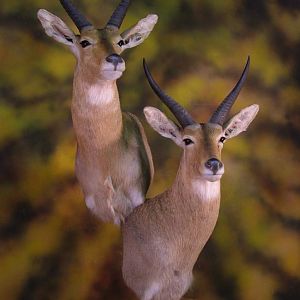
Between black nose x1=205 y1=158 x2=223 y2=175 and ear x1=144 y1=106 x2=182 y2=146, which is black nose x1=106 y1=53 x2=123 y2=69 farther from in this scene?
black nose x1=205 y1=158 x2=223 y2=175

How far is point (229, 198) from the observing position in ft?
6.63

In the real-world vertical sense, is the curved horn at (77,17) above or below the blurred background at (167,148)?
above

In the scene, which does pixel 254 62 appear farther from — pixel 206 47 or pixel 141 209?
pixel 141 209

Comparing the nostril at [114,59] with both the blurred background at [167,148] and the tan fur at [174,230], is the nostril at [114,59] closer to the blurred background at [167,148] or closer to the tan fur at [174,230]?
the tan fur at [174,230]

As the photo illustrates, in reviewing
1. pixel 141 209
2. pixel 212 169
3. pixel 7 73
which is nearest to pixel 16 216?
pixel 7 73

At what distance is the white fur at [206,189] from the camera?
134cm

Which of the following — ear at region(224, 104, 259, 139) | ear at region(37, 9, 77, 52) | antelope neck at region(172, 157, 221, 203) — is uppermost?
ear at region(37, 9, 77, 52)

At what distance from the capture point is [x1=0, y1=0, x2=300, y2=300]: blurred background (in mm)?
1899

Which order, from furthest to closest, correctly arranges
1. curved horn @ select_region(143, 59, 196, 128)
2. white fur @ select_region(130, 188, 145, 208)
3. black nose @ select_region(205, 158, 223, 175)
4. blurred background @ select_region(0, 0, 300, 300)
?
blurred background @ select_region(0, 0, 300, 300)
white fur @ select_region(130, 188, 145, 208)
curved horn @ select_region(143, 59, 196, 128)
black nose @ select_region(205, 158, 223, 175)

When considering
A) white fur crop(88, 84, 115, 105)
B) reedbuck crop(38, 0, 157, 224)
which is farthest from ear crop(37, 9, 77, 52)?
white fur crop(88, 84, 115, 105)

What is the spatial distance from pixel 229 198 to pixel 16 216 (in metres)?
0.65

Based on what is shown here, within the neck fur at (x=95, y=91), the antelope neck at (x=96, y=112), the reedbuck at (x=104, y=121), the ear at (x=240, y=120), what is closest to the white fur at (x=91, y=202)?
the reedbuck at (x=104, y=121)

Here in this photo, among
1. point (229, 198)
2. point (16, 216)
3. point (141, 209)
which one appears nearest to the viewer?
point (141, 209)

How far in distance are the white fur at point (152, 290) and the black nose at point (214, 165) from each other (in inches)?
13.0
